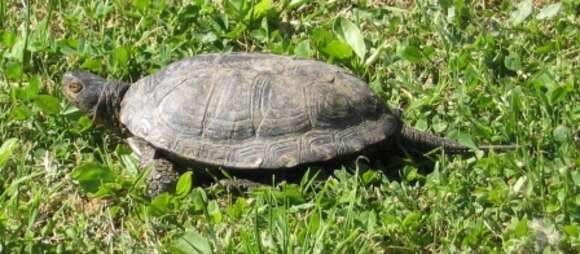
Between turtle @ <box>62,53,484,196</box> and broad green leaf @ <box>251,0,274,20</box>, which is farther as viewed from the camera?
broad green leaf @ <box>251,0,274,20</box>

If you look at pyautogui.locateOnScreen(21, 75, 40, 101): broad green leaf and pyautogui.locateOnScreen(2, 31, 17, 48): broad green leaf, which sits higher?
pyautogui.locateOnScreen(2, 31, 17, 48): broad green leaf

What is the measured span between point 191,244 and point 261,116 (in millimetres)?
629

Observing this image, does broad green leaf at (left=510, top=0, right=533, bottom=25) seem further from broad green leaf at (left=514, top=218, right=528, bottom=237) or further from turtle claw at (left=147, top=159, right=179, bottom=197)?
turtle claw at (left=147, top=159, right=179, bottom=197)

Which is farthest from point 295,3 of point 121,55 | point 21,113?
point 21,113

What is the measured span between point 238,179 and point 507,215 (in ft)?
3.19

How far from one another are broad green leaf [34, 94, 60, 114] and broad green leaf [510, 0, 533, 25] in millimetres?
1995

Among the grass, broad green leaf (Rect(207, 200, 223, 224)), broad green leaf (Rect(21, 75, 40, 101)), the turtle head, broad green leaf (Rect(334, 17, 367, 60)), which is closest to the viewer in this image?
the grass

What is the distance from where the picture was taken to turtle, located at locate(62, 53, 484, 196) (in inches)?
160

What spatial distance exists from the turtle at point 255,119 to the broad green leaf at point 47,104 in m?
0.31

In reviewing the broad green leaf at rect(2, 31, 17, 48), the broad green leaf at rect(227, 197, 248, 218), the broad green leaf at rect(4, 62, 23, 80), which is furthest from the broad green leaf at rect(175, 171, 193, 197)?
the broad green leaf at rect(2, 31, 17, 48)

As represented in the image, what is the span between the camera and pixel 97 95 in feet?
14.5

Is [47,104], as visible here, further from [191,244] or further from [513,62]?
[513,62]

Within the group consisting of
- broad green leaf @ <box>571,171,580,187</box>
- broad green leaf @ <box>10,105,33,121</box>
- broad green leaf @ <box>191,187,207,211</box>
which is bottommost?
broad green leaf @ <box>191,187,207,211</box>

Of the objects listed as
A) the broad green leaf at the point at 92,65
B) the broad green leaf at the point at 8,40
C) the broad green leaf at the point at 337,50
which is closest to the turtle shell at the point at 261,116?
the broad green leaf at the point at 337,50
